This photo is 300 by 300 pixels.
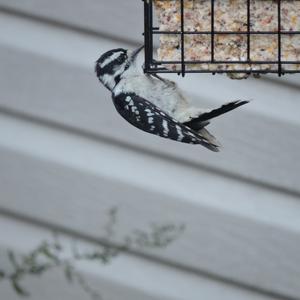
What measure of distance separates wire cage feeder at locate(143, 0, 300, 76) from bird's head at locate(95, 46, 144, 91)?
142mm

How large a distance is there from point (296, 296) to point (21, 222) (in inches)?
40.3

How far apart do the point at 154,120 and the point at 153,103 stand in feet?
0.19

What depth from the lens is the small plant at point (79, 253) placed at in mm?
3438

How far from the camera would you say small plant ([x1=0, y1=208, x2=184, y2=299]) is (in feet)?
11.3

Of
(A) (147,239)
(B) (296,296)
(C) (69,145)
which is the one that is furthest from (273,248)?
(C) (69,145)

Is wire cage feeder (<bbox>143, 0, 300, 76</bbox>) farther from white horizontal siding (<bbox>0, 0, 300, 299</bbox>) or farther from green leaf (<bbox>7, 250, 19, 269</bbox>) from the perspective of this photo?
green leaf (<bbox>7, 250, 19, 269</bbox>)

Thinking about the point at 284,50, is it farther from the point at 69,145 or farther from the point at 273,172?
the point at 69,145

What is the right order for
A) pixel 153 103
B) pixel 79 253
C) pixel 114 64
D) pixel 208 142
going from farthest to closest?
pixel 79 253
pixel 114 64
pixel 153 103
pixel 208 142

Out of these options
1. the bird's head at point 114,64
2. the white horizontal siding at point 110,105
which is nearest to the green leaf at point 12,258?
the white horizontal siding at point 110,105

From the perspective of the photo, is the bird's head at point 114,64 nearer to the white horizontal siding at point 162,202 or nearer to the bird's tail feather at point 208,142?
the bird's tail feather at point 208,142

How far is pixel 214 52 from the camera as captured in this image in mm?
2174

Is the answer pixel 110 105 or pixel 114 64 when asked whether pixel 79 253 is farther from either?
pixel 114 64

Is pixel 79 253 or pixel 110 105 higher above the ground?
pixel 110 105

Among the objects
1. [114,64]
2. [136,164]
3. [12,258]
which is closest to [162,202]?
[136,164]
